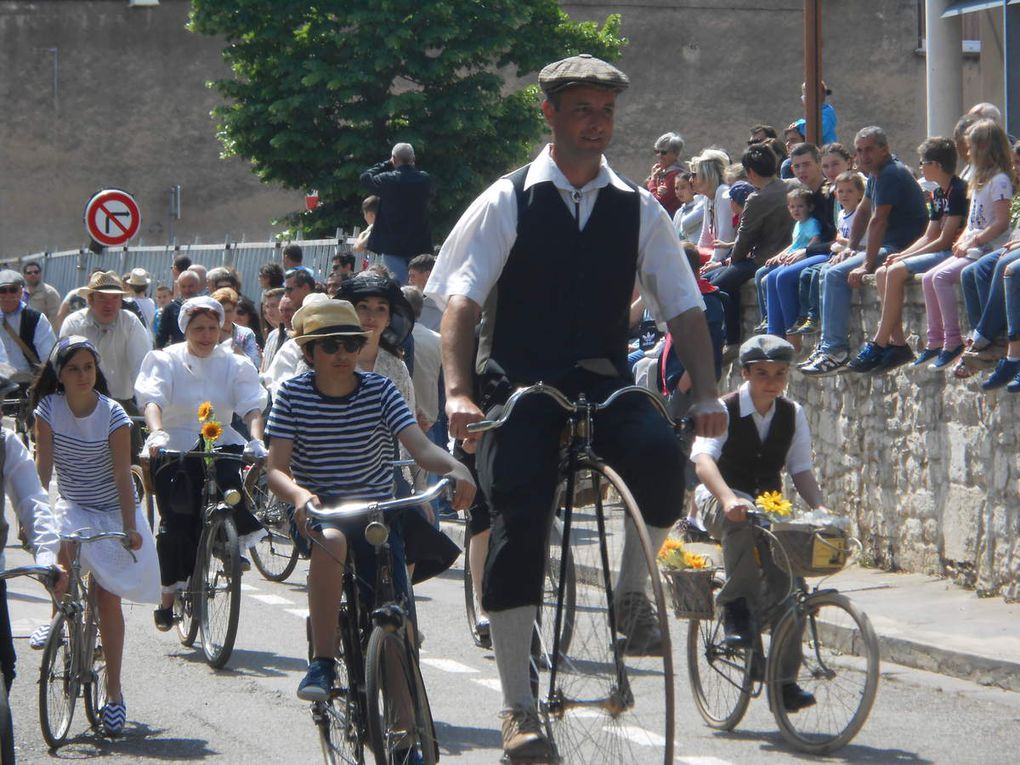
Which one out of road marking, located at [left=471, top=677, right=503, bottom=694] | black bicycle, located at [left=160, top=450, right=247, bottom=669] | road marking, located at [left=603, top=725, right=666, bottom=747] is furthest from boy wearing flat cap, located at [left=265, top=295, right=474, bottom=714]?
black bicycle, located at [left=160, top=450, right=247, bottom=669]

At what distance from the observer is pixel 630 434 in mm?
5941

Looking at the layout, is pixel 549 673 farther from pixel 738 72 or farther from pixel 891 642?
pixel 738 72

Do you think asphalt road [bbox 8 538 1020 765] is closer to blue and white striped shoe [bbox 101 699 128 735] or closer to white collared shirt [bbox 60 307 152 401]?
blue and white striped shoe [bbox 101 699 128 735]

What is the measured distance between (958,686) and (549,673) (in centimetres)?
390

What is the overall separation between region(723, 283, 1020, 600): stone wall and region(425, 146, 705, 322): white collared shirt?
521 centimetres

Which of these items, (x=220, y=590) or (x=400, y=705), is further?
(x=220, y=590)

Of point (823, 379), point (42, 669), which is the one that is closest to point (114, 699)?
point (42, 669)

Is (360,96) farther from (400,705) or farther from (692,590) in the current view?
(400,705)

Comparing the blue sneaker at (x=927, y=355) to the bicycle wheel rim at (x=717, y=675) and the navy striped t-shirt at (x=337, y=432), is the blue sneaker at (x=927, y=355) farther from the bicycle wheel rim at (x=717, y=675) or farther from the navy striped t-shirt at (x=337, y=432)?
the navy striped t-shirt at (x=337, y=432)

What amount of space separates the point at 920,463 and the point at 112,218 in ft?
56.2

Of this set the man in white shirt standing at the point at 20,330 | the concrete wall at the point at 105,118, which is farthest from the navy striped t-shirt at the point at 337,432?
the concrete wall at the point at 105,118

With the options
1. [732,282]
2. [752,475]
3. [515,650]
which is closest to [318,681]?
[515,650]

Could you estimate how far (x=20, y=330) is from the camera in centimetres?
1686

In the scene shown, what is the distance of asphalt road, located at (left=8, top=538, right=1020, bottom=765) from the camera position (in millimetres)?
7688
